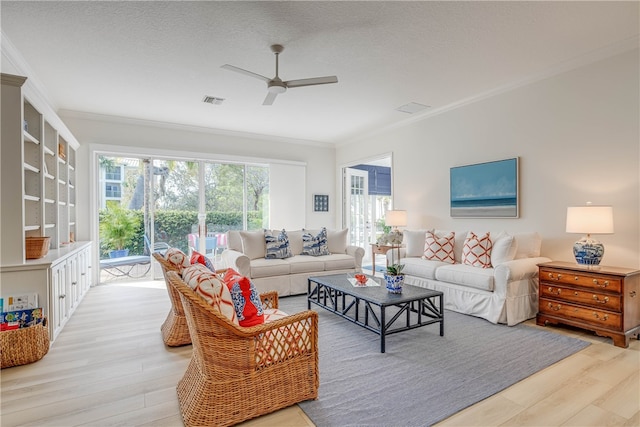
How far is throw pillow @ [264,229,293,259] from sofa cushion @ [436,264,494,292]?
208 cm

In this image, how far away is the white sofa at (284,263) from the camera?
4.29 meters

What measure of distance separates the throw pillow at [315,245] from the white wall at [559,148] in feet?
5.69

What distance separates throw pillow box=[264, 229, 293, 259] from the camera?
464 cm

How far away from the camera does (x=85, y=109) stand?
196 inches

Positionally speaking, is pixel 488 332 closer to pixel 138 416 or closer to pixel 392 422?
pixel 392 422

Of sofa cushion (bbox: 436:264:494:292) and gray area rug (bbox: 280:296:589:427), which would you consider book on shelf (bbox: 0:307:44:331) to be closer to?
gray area rug (bbox: 280:296:589:427)

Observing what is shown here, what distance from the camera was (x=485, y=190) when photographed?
171 inches

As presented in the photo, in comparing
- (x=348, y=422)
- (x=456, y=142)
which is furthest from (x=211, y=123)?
(x=348, y=422)

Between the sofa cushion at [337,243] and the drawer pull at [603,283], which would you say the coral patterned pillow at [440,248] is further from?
the drawer pull at [603,283]

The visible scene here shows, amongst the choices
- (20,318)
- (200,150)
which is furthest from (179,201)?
(20,318)

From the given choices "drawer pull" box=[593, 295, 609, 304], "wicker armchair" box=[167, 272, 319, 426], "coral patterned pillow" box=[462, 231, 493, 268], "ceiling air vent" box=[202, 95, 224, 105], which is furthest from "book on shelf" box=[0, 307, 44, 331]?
"drawer pull" box=[593, 295, 609, 304]

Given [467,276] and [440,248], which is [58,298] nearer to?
[467,276]

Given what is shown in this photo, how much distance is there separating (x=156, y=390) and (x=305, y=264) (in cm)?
266

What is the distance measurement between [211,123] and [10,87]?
3.28m
